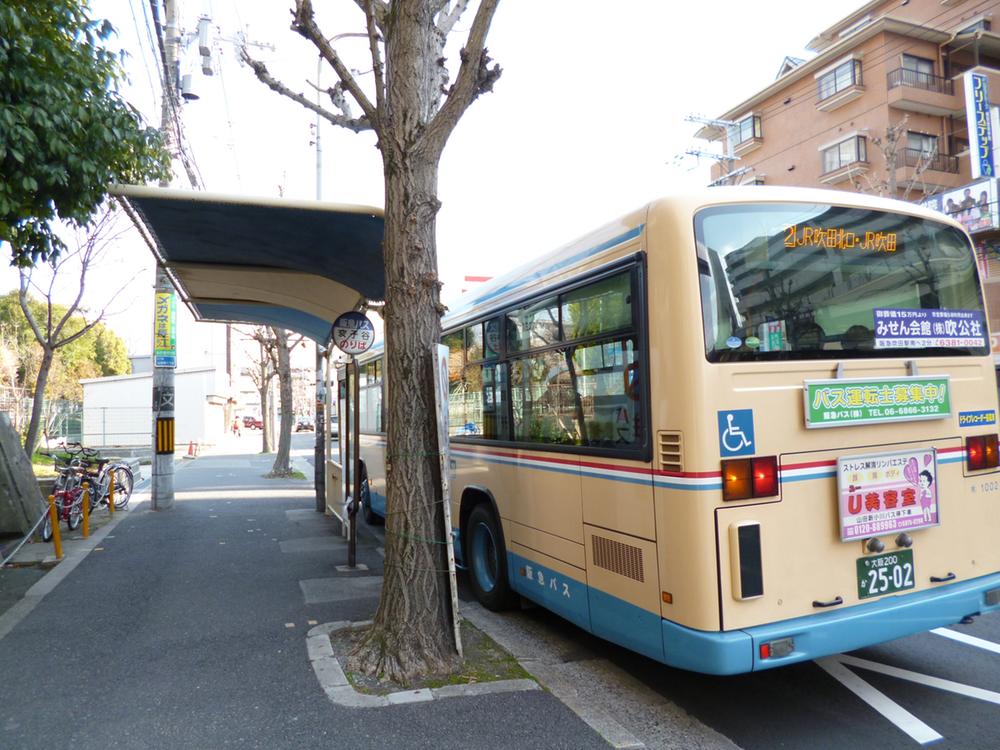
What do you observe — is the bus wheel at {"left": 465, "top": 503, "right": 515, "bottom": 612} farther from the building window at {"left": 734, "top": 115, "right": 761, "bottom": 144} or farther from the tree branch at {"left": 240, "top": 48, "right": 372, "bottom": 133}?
the building window at {"left": 734, "top": 115, "right": 761, "bottom": 144}

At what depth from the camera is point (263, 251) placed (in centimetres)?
824

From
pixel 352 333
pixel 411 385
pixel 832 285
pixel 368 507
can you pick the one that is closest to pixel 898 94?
pixel 368 507

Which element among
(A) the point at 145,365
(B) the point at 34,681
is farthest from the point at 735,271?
(A) the point at 145,365

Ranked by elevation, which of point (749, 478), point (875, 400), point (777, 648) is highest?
point (875, 400)

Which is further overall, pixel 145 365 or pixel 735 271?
pixel 145 365

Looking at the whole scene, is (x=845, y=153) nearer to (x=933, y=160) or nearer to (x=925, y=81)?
(x=933, y=160)

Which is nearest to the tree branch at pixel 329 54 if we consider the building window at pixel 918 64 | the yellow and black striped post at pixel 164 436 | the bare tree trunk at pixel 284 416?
the yellow and black striped post at pixel 164 436

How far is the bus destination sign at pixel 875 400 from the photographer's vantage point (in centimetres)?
390

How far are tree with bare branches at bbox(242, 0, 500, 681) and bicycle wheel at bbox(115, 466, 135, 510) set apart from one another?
10192 mm

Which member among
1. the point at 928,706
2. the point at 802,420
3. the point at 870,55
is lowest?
the point at 928,706

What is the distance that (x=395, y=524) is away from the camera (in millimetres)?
4957

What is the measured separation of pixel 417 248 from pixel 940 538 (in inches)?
149

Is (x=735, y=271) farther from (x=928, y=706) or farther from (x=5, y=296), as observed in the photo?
(x=5, y=296)

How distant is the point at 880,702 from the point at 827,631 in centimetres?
106
